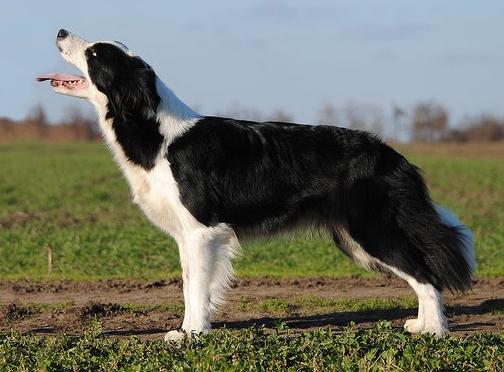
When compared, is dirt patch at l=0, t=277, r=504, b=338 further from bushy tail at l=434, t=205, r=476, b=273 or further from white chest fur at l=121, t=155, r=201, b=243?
white chest fur at l=121, t=155, r=201, b=243

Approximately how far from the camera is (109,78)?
294 inches

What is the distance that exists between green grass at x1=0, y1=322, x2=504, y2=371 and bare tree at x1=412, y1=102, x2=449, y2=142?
164ft

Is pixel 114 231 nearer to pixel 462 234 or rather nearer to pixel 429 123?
pixel 462 234

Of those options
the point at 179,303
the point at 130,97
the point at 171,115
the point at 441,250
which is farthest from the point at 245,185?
the point at 179,303

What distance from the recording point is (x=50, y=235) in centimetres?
1596

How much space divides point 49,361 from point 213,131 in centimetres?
244

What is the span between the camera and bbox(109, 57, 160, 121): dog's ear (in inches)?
294

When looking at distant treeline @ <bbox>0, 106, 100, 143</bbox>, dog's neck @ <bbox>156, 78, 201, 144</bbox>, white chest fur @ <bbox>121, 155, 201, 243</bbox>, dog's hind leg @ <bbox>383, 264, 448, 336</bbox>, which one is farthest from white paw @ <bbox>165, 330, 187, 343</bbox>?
distant treeline @ <bbox>0, 106, 100, 143</bbox>

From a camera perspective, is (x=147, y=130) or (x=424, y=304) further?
(x=424, y=304)

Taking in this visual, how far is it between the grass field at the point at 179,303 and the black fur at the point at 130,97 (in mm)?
1381

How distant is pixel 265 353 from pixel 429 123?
5245 centimetres

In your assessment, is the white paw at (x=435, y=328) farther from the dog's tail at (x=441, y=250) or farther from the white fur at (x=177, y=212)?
the white fur at (x=177, y=212)

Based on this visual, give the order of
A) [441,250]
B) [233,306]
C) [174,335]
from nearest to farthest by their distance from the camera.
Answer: [174,335], [441,250], [233,306]

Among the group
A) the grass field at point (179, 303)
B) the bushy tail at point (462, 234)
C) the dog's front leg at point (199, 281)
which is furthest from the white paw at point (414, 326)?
the dog's front leg at point (199, 281)
